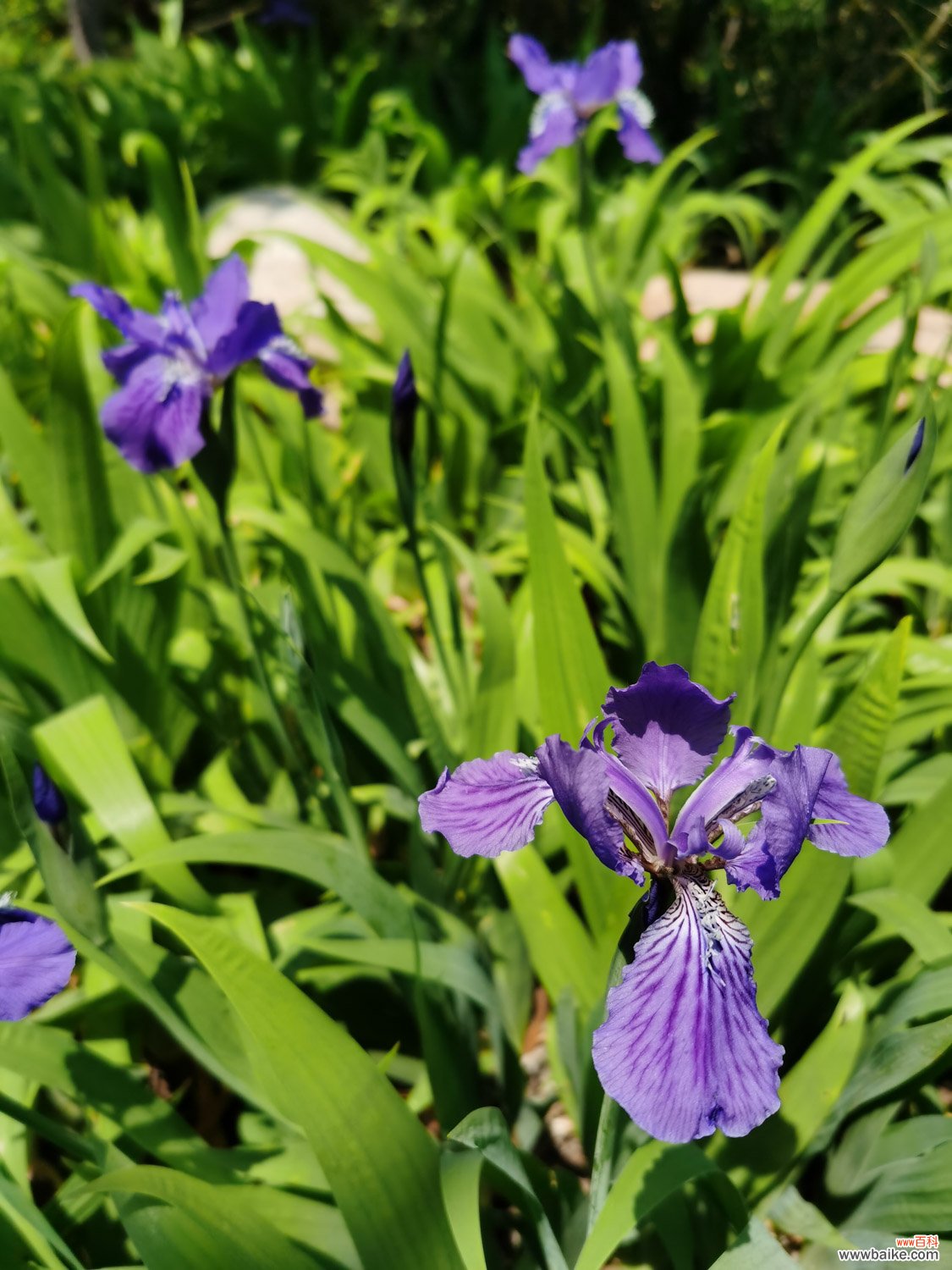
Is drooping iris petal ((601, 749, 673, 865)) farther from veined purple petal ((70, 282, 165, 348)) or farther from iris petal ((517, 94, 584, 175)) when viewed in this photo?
iris petal ((517, 94, 584, 175))

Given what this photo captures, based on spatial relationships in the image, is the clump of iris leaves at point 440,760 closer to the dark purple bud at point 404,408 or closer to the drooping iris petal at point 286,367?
the dark purple bud at point 404,408

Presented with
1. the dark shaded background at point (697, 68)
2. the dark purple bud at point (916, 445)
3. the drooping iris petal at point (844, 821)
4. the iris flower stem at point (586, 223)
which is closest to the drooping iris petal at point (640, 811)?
the drooping iris petal at point (844, 821)

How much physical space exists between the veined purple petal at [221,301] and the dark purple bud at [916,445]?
986mm

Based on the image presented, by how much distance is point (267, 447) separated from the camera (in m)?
2.35

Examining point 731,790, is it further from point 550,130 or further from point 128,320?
point 550,130

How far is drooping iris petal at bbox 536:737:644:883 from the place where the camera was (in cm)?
71

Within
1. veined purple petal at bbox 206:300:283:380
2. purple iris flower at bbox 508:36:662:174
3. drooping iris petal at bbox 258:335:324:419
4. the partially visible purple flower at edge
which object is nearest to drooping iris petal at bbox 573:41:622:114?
purple iris flower at bbox 508:36:662:174

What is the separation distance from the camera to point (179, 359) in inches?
57.9

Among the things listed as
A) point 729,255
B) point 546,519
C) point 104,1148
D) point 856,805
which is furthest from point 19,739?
point 729,255

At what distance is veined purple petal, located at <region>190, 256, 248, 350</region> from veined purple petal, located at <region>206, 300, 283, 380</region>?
7 centimetres

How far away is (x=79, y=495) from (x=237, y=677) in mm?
452

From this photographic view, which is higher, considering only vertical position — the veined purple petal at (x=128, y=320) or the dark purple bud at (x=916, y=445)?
the veined purple petal at (x=128, y=320)

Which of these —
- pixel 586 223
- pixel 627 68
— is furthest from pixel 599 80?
pixel 586 223

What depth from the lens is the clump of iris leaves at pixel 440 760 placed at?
1007 millimetres
